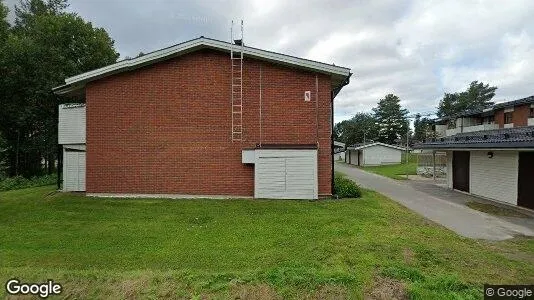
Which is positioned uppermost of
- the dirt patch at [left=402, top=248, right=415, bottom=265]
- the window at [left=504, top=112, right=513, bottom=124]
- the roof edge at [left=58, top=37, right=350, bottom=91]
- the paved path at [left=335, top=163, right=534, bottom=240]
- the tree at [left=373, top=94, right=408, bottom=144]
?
the tree at [left=373, top=94, right=408, bottom=144]

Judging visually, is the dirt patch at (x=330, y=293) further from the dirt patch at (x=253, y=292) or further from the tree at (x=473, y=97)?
the tree at (x=473, y=97)

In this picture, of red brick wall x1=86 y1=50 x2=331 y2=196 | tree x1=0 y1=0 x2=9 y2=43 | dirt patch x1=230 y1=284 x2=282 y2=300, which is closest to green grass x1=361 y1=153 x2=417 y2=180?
red brick wall x1=86 y1=50 x2=331 y2=196

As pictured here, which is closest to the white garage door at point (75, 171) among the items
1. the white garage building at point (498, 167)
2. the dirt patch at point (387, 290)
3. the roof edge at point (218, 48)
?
the roof edge at point (218, 48)

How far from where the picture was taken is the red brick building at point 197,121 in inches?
522

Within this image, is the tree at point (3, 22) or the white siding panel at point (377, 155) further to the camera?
the white siding panel at point (377, 155)

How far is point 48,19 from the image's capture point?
28.8 meters

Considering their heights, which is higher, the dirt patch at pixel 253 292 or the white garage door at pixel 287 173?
the white garage door at pixel 287 173

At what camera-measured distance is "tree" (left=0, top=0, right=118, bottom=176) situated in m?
27.2

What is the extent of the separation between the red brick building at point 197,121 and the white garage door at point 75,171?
85cm

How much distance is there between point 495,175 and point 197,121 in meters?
13.4

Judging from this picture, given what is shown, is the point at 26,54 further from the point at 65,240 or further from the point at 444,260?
the point at 444,260

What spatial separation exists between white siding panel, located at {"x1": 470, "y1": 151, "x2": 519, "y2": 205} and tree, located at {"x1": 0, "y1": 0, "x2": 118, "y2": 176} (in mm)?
28905

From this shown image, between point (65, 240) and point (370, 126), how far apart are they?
269 feet

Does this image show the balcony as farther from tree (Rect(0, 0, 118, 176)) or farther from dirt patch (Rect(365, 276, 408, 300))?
tree (Rect(0, 0, 118, 176))
